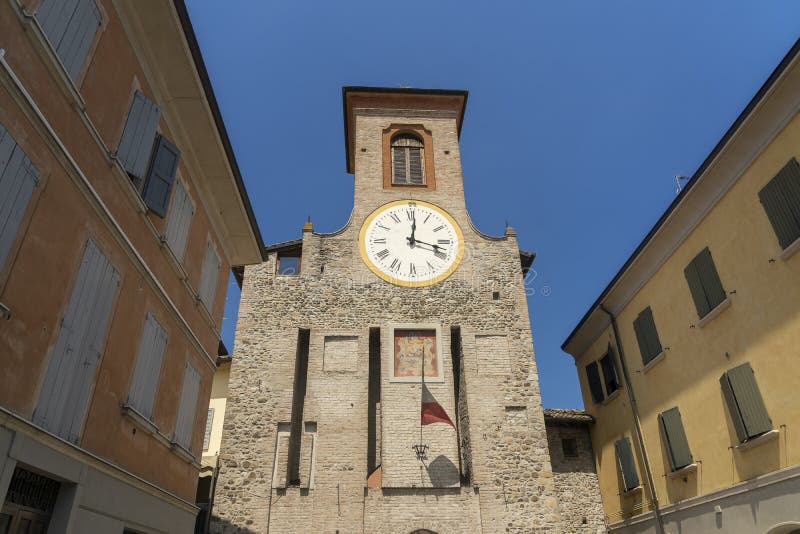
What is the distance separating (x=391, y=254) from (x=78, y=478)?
11.3m

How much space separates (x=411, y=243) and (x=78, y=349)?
11405 millimetres

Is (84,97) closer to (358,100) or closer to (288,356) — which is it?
(288,356)

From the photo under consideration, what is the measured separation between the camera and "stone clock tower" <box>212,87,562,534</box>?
480 inches

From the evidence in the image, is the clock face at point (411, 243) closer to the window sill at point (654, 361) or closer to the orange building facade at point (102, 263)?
the window sill at point (654, 361)

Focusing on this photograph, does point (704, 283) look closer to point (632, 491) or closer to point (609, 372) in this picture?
point (609, 372)

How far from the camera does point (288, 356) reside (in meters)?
13.9

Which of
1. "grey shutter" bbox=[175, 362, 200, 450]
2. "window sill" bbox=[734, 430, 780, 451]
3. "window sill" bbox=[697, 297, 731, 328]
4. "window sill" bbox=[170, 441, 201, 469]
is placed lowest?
"window sill" bbox=[170, 441, 201, 469]

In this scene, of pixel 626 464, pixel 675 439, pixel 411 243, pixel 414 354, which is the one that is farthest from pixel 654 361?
pixel 411 243

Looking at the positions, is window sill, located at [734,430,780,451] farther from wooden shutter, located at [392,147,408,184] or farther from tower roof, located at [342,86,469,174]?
tower roof, located at [342,86,469,174]

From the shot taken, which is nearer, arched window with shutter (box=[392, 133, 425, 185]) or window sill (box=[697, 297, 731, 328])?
window sill (box=[697, 297, 731, 328])

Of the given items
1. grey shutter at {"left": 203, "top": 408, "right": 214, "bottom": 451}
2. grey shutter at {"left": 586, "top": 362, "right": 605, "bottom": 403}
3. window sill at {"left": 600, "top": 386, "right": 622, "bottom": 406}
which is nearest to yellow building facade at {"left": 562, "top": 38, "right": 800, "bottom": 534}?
window sill at {"left": 600, "top": 386, "right": 622, "bottom": 406}

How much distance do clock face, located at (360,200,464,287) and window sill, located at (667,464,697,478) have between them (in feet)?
23.4

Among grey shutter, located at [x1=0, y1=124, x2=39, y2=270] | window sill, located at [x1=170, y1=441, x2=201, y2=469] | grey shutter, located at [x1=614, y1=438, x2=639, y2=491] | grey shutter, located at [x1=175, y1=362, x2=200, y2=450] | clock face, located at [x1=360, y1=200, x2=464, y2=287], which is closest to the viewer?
grey shutter, located at [x1=0, y1=124, x2=39, y2=270]

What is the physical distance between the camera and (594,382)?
1566cm
